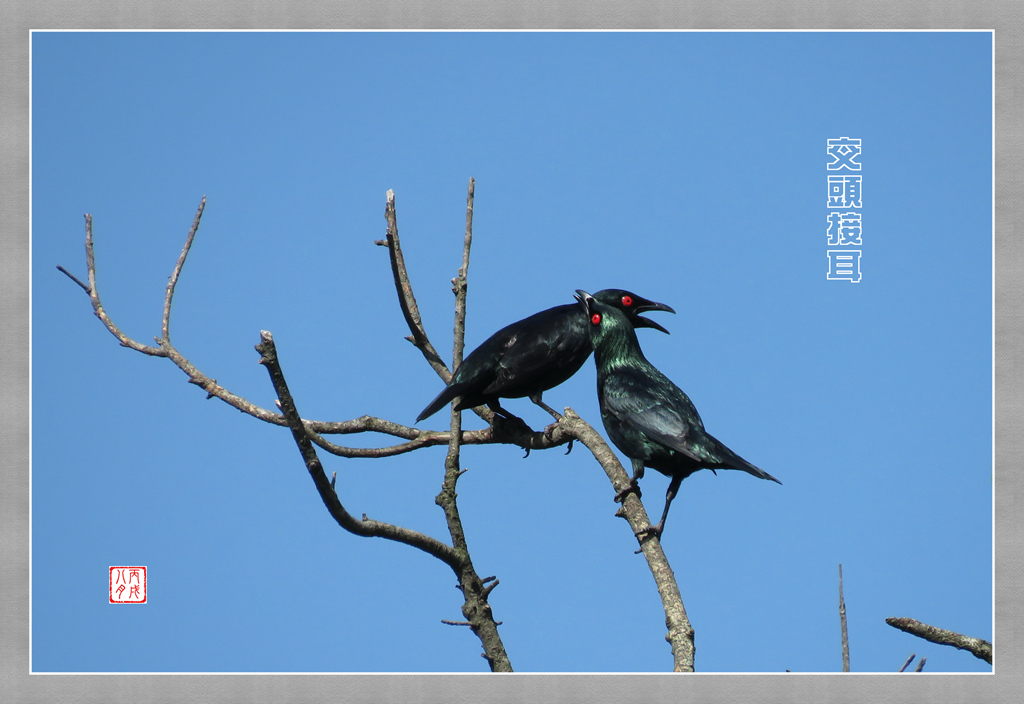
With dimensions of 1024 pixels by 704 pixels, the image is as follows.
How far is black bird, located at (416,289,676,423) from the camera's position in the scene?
283 inches

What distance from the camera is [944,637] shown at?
3709 mm

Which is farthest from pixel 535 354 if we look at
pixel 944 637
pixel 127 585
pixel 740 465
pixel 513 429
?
pixel 944 637

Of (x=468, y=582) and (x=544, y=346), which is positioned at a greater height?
(x=544, y=346)

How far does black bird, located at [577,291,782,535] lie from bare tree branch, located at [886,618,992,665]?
78.2 inches

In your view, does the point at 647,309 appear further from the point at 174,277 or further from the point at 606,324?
the point at 174,277

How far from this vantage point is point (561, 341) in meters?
7.59

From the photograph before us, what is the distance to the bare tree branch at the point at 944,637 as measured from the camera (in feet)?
11.9

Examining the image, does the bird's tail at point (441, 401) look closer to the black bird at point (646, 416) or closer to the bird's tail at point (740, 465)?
the black bird at point (646, 416)

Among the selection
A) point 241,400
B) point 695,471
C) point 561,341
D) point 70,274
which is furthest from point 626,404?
point 70,274

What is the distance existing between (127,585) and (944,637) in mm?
4777

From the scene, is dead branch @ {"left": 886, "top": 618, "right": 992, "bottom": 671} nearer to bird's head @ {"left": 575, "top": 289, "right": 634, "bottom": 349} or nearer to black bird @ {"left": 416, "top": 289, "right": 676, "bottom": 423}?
bird's head @ {"left": 575, "top": 289, "right": 634, "bottom": 349}

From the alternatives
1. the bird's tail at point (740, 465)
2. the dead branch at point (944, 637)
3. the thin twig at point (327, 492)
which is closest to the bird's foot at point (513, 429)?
the bird's tail at point (740, 465)

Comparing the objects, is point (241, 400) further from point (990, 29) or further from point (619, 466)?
point (990, 29)

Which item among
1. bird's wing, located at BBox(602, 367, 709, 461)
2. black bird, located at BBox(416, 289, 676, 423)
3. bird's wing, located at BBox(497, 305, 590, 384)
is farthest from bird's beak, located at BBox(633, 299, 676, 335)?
bird's wing, located at BBox(602, 367, 709, 461)
